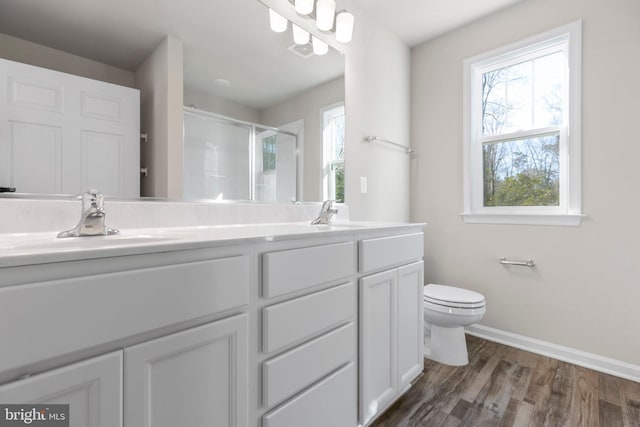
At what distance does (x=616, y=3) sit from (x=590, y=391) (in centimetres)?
220

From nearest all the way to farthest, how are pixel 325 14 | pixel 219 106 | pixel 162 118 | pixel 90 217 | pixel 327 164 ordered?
1. pixel 90 217
2. pixel 162 118
3. pixel 219 106
4. pixel 325 14
5. pixel 327 164

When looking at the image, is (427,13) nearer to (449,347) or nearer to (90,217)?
(449,347)

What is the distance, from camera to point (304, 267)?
3.20ft

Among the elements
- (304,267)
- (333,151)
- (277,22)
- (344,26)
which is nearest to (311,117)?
(333,151)

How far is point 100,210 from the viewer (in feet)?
2.91

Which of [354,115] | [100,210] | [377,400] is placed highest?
[354,115]

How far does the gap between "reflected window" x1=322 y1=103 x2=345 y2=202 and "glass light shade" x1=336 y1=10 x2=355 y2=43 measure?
396mm

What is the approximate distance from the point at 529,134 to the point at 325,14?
5.28ft

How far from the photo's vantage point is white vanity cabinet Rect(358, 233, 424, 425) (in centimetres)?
123

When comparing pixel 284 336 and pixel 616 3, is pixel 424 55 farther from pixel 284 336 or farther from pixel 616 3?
pixel 284 336

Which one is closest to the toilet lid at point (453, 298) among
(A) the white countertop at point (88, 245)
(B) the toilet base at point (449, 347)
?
(B) the toilet base at point (449, 347)

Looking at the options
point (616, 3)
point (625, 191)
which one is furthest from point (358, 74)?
point (625, 191)

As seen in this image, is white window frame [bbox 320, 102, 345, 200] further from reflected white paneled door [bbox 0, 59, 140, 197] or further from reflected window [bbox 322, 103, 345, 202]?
reflected white paneled door [bbox 0, 59, 140, 197]

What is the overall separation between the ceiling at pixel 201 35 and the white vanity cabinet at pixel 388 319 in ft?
3.22
